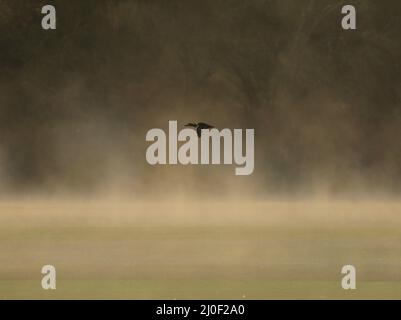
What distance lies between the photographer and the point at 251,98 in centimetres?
562

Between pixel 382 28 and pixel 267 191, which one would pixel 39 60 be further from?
pixel 382 28

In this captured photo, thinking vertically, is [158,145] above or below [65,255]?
above

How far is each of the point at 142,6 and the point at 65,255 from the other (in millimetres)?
1838

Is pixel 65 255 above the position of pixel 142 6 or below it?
below

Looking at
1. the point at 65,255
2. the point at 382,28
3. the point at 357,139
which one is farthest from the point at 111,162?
the point at 382,28

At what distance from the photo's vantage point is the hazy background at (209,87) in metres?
5.56

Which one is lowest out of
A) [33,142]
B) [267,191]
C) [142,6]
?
[267,191]

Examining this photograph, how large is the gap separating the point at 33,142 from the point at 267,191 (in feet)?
5.52

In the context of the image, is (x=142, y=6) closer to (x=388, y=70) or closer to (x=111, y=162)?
(x=111, y=162)

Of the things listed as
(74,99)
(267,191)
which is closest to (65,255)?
(74,99)

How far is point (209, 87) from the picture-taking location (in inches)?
221

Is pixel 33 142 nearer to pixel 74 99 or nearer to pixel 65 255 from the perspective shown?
pixel 74 99

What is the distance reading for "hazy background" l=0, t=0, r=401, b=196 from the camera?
5.56m

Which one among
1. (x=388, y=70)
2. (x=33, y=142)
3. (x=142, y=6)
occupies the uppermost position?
(x=142, y=6)
